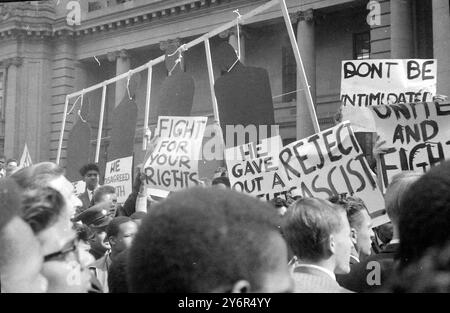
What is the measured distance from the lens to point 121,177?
9.42m

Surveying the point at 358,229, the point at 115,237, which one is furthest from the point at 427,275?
the point at 115,237

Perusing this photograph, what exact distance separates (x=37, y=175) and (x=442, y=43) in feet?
48.5

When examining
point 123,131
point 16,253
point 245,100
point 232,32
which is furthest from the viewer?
point 232,32

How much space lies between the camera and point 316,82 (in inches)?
832

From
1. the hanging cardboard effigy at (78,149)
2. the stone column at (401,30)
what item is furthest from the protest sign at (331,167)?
the stone column at (401,30)

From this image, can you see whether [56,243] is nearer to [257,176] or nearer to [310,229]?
[310,229]

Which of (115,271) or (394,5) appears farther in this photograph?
(394,5)

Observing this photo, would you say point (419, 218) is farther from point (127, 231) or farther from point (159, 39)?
point (159, 39)

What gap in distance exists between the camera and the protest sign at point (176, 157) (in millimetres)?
7695

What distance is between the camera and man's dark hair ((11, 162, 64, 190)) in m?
2.44

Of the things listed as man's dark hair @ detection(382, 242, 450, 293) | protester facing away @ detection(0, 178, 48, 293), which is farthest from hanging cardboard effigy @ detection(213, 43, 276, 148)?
man's dark hair @ detection(382, 242, 450, 293)
